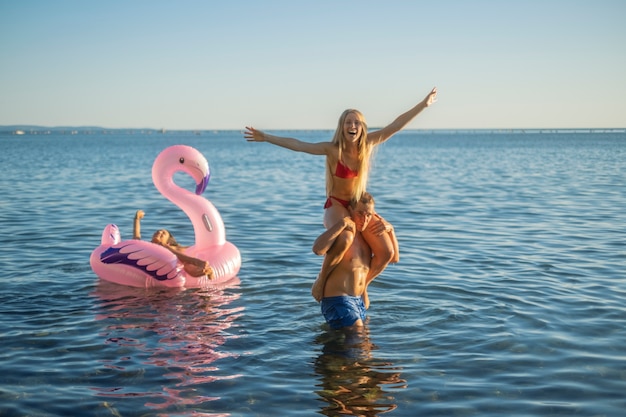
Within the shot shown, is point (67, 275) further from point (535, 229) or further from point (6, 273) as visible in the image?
point (535, 229)

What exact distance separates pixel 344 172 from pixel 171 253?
3456mm

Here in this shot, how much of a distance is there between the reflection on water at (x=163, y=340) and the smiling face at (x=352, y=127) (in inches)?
97.0

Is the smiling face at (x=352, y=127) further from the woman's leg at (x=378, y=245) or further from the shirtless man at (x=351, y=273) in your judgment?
the woman's leg at (x=378, y=245)

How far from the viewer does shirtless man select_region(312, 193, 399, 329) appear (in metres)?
7.30

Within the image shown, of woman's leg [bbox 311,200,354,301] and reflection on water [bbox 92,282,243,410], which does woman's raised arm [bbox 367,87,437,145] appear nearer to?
woman's leg [bbox 311,200,354,301]

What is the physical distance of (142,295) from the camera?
31.7ft

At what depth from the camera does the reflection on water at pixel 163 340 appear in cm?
642

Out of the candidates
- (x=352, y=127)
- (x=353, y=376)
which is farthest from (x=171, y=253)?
(x=353, y=376)

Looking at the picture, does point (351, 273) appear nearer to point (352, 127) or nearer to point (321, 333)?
point (321, 333)

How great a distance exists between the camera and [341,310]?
746 cm

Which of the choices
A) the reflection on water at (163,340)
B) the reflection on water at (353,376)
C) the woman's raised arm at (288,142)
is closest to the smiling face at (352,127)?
the woman's raised arm at (288,142)

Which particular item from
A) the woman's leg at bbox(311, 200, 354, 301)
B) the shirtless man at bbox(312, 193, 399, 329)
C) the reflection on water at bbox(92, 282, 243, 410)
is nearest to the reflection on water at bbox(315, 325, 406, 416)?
the shirtless man at bbox(312, 193, 399, 329)

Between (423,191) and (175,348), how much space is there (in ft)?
62.0

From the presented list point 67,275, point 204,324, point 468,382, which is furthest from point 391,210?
point 468,382
